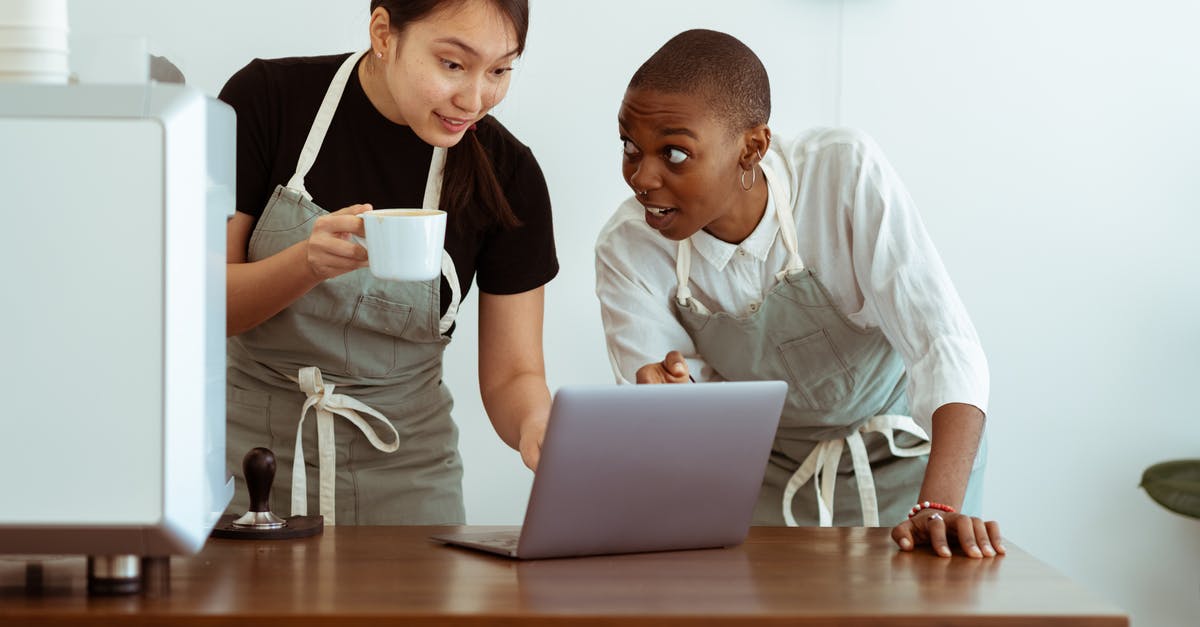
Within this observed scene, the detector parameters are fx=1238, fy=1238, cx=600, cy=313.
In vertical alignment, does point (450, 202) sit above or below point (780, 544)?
above

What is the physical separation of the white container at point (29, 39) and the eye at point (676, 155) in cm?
89

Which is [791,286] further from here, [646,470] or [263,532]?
[263,532]

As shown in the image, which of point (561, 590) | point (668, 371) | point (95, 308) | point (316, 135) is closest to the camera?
point (95, 308)

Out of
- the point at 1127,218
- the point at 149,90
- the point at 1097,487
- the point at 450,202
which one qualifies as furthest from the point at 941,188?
the point at 149,90

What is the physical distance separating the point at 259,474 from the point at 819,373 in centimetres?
89

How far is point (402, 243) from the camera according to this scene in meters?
1.14

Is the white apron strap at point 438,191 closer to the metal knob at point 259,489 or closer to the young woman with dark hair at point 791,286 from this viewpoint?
the young woman with dark hair at point 791,286

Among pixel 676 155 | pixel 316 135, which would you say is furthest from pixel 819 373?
pixel 316 135

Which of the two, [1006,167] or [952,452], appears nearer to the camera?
[952,452]

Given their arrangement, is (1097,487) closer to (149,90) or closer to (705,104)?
(705,104)

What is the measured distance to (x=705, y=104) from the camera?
1.68 m

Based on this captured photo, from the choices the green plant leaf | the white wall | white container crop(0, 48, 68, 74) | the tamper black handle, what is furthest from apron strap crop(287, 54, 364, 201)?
the green plant leaf

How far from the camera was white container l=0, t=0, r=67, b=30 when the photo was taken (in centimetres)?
92

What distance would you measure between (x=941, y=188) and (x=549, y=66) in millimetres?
863
